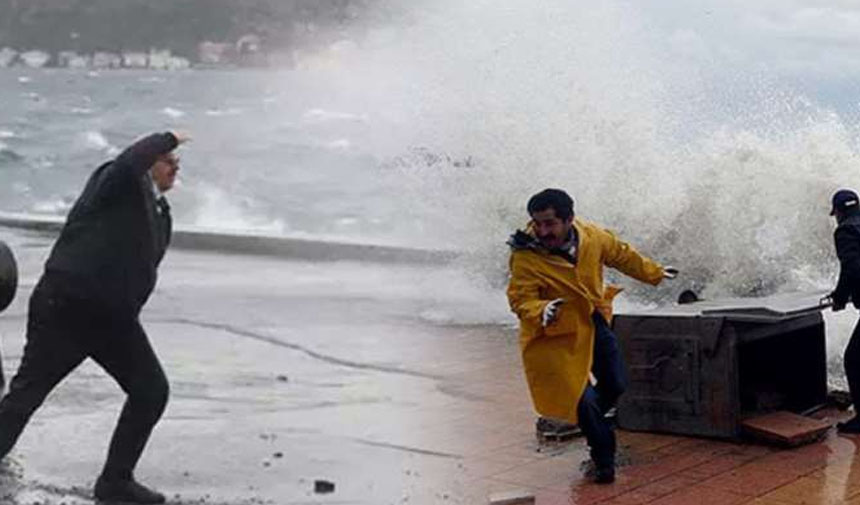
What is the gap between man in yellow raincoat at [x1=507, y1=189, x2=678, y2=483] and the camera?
19.8ft

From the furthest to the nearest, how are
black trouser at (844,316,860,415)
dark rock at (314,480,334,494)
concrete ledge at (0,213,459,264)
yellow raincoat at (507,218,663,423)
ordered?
concrete ledge at (0,213,459,264)
black trouser at (844,316,860,415)
dark rock at (314,480,334,494)
yellow raincoat at (507,218,663,423)

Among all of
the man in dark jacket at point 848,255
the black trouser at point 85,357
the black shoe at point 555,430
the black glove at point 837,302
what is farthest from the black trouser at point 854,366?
the black trouser at point 85,357

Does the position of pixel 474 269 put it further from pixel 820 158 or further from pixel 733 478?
pixel 733 478

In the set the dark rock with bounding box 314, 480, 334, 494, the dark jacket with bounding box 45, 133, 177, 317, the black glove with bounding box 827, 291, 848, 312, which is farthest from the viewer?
the black glove with bounding box 827, 291, 848, 312

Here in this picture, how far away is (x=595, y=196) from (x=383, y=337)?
448 centimetres

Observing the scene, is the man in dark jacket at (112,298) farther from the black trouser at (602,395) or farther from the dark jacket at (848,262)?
the dark jacket at (848,262)

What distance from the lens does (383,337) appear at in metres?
11.1

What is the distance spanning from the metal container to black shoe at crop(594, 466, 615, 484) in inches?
38.6

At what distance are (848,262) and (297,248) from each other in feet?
36.1

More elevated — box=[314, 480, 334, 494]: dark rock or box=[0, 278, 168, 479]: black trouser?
box=[0, 278, 168, 479]: black trouser

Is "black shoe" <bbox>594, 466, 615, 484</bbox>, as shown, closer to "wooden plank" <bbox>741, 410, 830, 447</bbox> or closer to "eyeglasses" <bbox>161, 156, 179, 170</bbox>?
"wooden plank" <bbox>741, 410, 830, 447</bbox>

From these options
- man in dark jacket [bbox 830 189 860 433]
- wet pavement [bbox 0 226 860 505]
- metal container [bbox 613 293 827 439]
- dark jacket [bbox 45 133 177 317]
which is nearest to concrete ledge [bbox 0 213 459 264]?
wet pavement [bbox 0 226 860 505]

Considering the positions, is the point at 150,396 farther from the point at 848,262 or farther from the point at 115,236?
the point at 848,262

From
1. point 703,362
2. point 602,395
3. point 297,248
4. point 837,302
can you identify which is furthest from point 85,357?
point 297,248
